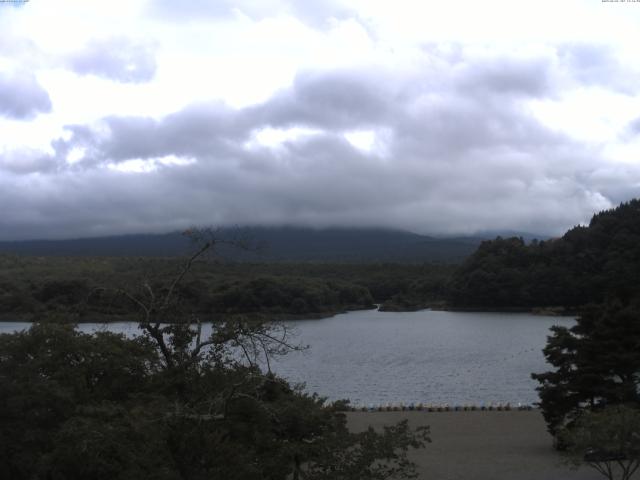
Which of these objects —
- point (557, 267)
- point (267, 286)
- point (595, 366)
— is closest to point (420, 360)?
point (595, 366)

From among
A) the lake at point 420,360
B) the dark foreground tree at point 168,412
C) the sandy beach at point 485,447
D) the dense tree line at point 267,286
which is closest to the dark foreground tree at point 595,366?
the sandy beach at point 485,447

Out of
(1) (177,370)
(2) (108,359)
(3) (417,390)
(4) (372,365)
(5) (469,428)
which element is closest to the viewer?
(1) (177,370)

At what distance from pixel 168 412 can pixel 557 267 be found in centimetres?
6661

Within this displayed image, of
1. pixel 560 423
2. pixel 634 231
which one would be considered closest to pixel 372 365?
pixel 560 423

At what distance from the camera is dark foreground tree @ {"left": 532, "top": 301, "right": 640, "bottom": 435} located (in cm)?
1478

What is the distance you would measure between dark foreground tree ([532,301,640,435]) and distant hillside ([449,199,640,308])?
1931 inches

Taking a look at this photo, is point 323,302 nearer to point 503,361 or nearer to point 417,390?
point 503,361

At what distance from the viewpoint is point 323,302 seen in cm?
6531

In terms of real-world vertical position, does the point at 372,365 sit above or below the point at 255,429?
below

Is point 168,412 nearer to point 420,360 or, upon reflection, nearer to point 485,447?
point 485,447

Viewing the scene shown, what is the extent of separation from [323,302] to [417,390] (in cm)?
3758

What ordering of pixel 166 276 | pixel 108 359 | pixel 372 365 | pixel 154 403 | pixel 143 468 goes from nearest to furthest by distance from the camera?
pixel 143 468 → pixel 154 403 → pixel 166 276 → pixel 108 359 → pixel 372 365

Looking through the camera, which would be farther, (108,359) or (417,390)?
(417,390)

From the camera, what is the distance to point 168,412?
19.9ft
